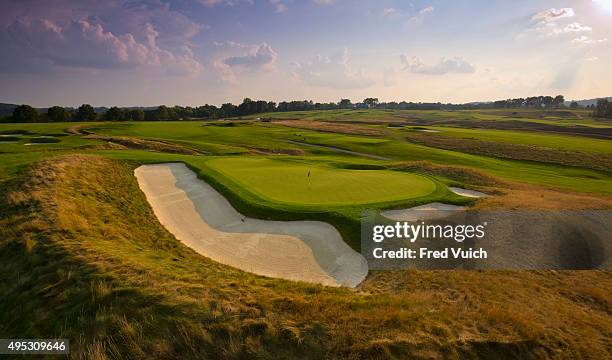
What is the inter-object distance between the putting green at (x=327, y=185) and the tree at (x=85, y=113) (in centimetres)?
10230

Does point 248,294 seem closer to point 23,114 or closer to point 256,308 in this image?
point 256,308

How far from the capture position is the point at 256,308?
7602 mm

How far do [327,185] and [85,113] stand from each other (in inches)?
4455

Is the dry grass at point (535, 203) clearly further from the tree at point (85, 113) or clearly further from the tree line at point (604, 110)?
the tree line at point (604, 110)

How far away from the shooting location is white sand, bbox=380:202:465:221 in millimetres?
16094

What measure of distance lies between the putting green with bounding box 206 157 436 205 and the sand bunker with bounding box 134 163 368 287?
2.38 m

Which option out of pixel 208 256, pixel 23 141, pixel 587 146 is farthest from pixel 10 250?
pixel 587 146

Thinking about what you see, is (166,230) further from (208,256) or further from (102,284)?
(102,284)

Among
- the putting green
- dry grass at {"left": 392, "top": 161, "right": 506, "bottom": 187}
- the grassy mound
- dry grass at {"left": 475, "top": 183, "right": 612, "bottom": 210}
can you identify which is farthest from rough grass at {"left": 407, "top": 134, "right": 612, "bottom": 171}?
the grassy mound

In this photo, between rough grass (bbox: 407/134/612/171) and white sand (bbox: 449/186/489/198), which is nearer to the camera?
white sand (bbox: 449/186/489/198)

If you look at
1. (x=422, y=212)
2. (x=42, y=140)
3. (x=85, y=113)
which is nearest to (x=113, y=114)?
(x=85, y=113)

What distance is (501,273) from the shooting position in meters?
11.9

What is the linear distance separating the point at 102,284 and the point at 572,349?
1105cm

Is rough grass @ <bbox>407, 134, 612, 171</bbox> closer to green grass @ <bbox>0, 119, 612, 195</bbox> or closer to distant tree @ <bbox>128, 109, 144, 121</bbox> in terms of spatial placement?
green grass @ <bbox>0, 119, 612, 195</bbox>
